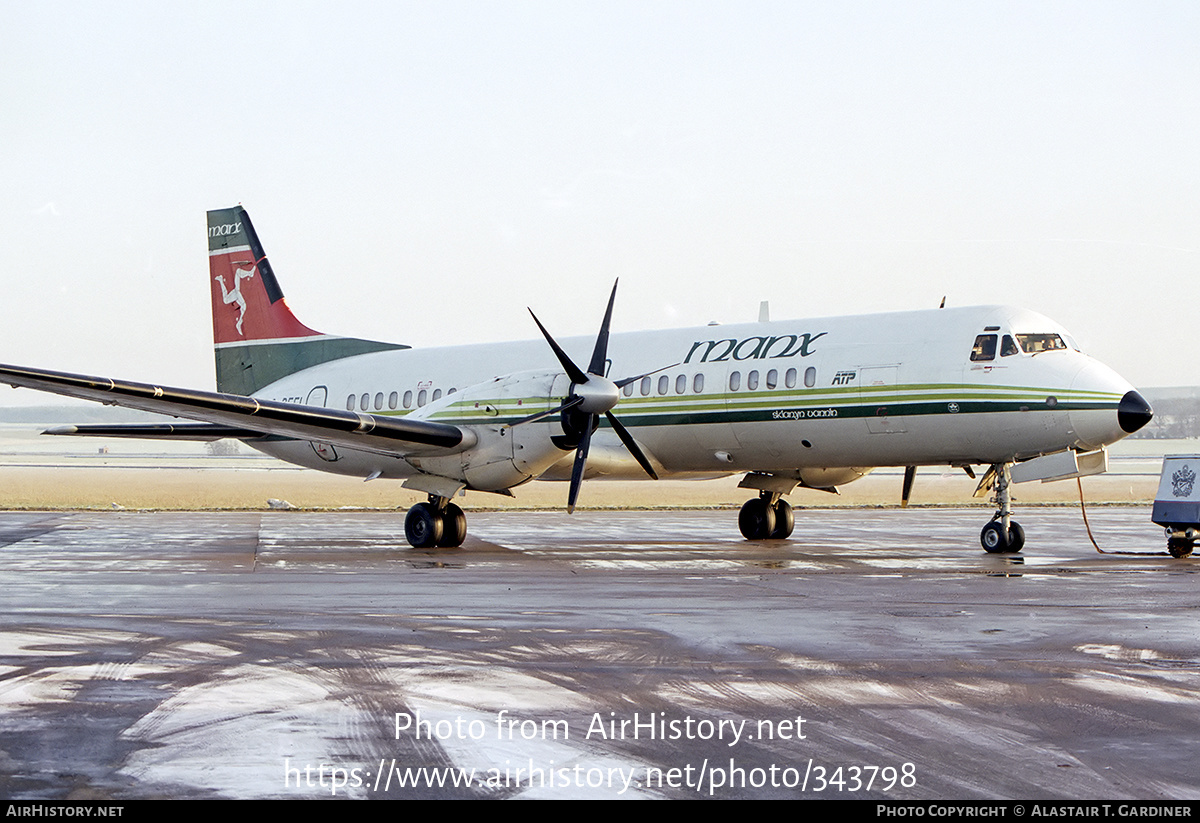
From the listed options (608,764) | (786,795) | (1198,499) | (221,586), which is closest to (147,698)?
(608,764)

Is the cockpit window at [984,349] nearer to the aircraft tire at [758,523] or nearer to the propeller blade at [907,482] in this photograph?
the propeller blade at [907,482]

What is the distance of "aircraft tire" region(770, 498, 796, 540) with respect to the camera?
23.2m

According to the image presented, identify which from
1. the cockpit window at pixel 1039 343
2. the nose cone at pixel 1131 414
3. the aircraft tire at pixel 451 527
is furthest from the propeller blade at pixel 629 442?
the nose cone at pixel 1131 414

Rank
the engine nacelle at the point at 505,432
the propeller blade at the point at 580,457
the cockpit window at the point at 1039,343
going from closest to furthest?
1. the cockpit window at the point at 1039,343
2. the propeller blade at the point at 580,457
3. the engine nacelle at the point at 505,432

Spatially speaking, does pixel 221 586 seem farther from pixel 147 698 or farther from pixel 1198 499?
pixel 1198 499

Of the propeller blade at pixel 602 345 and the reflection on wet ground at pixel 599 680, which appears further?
the propeller blade at pixel 602 345

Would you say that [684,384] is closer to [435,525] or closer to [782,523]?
[782,523]

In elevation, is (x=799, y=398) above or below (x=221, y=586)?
above

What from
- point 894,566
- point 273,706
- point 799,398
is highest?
point 799,398

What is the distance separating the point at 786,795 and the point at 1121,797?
143 centimetres

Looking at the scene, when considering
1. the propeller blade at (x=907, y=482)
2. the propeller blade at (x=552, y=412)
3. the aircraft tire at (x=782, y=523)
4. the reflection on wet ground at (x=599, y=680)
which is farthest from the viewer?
the aircraft tire at (x=782, y=523)

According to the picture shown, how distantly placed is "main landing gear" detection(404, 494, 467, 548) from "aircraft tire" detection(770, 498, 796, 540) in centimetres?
617

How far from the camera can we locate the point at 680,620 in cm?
1090

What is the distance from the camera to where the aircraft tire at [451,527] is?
21.0 metres
